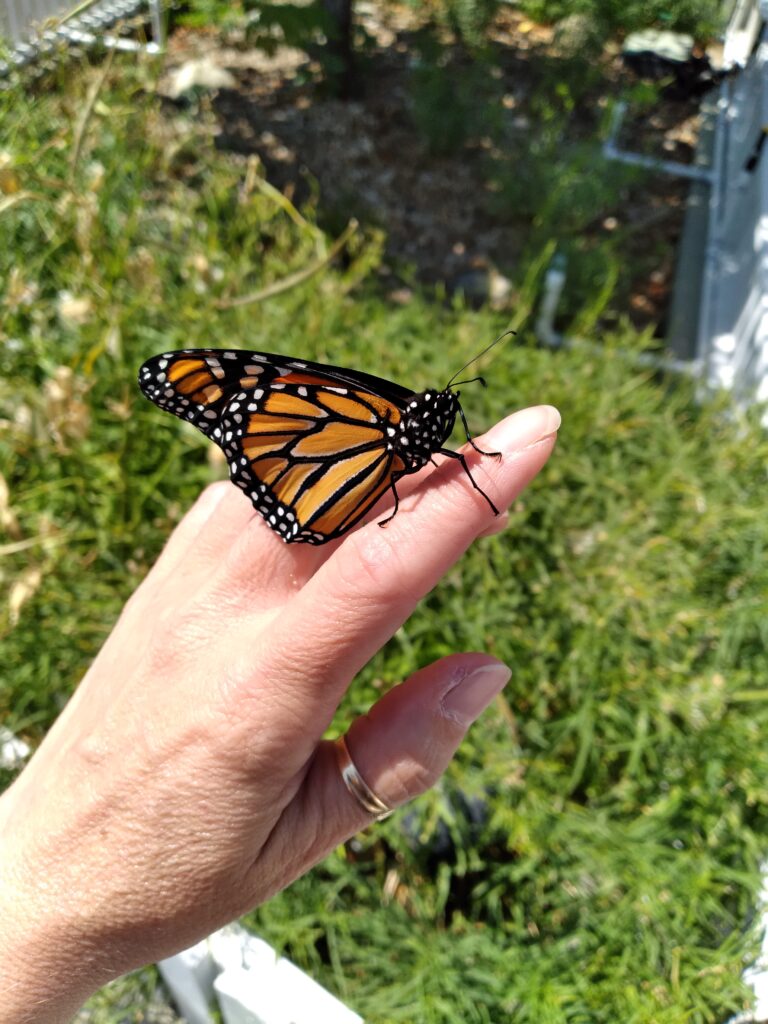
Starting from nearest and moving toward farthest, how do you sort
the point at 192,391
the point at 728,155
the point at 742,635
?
the point at 192,391, the point at 742,635, the point at 728,155

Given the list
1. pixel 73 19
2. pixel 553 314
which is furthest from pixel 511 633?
pixel 73 19

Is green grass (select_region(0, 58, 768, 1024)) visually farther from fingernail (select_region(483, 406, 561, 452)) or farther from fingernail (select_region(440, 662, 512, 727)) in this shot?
fingernail (select_region(483, 406, 561, 452))

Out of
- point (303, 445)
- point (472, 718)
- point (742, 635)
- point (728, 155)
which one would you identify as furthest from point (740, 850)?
point (728, 155)

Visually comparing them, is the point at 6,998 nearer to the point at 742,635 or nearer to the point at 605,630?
the point at 605,630

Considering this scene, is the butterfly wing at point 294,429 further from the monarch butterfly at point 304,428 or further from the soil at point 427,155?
the soil at point 427,155

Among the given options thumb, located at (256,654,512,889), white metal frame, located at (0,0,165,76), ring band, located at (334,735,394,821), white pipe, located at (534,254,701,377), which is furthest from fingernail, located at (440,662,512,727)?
white metal frame, located at (0,0,165,76)

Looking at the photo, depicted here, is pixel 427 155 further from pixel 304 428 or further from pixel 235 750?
pixel 235 750
